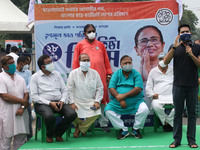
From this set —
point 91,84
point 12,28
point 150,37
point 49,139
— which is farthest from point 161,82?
point 12,28

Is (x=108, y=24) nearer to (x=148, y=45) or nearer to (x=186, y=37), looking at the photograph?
(x=148, y=45)

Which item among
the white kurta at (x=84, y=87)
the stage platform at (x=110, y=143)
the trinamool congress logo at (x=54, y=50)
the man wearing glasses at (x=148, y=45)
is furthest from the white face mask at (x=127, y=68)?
the trinamool congress logo at (x=54, y=50)

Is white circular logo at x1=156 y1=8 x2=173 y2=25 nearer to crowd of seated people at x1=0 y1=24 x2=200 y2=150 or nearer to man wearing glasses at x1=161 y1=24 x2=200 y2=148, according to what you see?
crowd of seated people at x1=0 y1=24 x2=200 y2=150

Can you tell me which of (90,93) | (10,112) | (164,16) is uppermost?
(164,16)

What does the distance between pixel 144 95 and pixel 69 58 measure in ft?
5.81

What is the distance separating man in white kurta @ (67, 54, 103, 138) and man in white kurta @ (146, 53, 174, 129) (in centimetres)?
106

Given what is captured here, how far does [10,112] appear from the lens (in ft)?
17.3

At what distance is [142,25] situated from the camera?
682 centimetres

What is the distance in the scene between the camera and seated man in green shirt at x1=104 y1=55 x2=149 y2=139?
232 inches

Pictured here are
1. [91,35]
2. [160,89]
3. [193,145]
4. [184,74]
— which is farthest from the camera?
[160,89]

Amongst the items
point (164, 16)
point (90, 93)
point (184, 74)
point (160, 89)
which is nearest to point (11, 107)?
point (90, 93)

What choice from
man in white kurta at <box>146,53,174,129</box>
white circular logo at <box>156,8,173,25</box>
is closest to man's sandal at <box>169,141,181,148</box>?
man in white kurta at <box>146,53,174,129</box>

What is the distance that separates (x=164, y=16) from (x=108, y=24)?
3.86 ft

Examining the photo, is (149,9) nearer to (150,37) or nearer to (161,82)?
(150,37)
